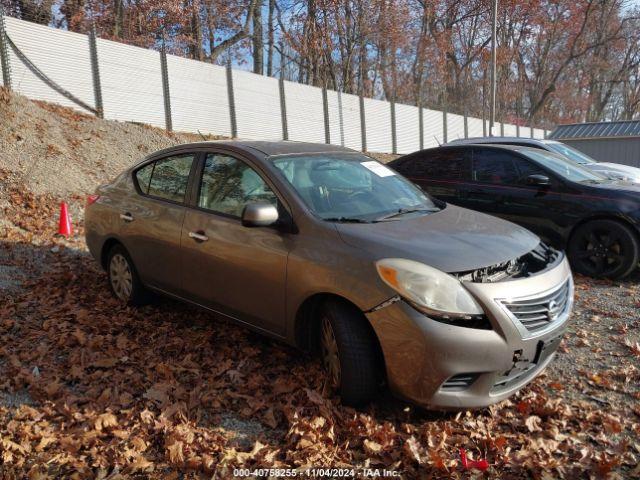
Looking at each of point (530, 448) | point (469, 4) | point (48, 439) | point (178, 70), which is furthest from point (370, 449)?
point (469, 4)

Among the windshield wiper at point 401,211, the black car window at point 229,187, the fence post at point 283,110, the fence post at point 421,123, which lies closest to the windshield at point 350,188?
the windshield wiper at point 401,211

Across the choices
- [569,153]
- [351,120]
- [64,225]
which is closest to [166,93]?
[64,225]

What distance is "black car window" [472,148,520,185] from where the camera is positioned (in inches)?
270

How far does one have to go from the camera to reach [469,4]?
34281 millimetres

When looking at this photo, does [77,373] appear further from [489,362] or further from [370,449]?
[489,362]

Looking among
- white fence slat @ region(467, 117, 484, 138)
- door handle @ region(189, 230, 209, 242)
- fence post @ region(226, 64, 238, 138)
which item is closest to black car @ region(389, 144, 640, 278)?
door handle @ region(189, 230, 209, 242)

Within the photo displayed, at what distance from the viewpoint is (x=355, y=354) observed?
118 inches

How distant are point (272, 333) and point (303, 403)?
0.52 m

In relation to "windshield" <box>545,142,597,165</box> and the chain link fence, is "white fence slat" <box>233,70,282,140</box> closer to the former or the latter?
the chain link fence

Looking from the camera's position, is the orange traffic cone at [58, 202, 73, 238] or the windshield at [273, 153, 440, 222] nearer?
the windshield at [273, 153, 440, 222]

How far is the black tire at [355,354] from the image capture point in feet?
9.86

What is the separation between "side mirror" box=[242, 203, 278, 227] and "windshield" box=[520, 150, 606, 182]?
454cm

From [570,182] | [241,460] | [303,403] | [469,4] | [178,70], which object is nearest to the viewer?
[241,460]

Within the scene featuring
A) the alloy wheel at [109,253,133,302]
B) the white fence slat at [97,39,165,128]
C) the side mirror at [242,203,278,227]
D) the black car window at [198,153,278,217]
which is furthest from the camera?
the white fence slat at [97,39,165,128]
